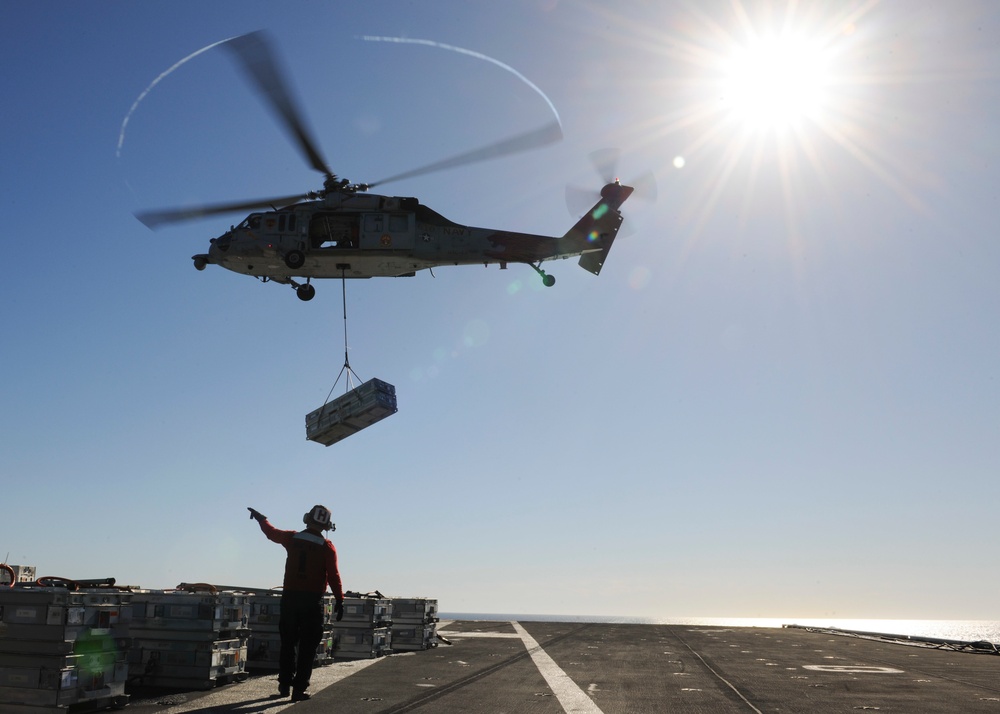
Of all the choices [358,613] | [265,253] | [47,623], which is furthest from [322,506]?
[265,253]

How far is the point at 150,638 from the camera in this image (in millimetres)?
12617

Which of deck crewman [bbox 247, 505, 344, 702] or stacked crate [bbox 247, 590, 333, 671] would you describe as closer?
deck crewman [bbox 247, 505, 344, 702]

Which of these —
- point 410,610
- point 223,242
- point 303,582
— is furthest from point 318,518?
point 223,242

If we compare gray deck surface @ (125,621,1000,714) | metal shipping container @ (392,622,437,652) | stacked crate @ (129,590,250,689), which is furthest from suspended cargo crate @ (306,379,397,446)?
stacked crate @ (129,590,250,689)

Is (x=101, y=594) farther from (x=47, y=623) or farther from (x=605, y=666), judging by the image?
(x=605, y=666)

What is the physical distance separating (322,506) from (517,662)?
7.49 m

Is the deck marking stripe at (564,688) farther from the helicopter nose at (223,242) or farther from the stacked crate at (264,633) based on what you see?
the helicopter nose at (223,242)

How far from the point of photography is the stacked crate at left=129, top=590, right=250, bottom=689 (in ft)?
40.5

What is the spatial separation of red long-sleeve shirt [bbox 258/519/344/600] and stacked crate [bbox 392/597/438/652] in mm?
9664

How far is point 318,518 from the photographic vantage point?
1279 cm

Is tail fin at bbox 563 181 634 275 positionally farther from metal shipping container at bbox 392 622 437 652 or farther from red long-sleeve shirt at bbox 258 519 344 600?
red long-sleeve shirt at bbox 258 519 344 600

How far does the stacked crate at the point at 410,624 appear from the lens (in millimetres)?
21828

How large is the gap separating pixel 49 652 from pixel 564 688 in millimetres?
7775

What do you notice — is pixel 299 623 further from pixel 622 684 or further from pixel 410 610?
pixel 410 610
